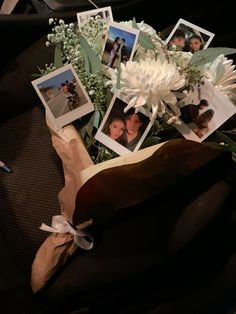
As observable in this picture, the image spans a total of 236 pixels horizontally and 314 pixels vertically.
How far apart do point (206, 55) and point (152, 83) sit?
0.68 ft

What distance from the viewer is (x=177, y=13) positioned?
5.26ft

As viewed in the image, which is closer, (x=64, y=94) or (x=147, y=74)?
(x=147, y=74)

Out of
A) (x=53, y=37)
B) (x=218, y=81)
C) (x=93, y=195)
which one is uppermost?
(x=218, y=81)

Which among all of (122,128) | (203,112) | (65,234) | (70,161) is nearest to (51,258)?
(65,234)

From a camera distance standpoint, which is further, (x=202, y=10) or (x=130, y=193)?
(x=202, y=10)

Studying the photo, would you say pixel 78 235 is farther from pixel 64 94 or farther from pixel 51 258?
pixel 64 94

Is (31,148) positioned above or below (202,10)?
below

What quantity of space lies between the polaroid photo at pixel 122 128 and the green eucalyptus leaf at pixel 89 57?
0.12 meters

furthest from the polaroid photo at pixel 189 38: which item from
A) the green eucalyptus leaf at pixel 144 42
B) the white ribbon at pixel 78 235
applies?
the white ribbon at pixel 78 235

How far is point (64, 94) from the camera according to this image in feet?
3.47

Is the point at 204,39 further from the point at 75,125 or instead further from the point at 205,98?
the point at 75,125

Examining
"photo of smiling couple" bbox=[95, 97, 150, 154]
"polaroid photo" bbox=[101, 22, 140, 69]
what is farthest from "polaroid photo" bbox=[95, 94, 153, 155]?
"polaroid photo" bbox=[101, 22, 140, 69]

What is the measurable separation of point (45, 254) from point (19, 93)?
21.1 inches

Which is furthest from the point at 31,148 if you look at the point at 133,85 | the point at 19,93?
the point at 133,85
